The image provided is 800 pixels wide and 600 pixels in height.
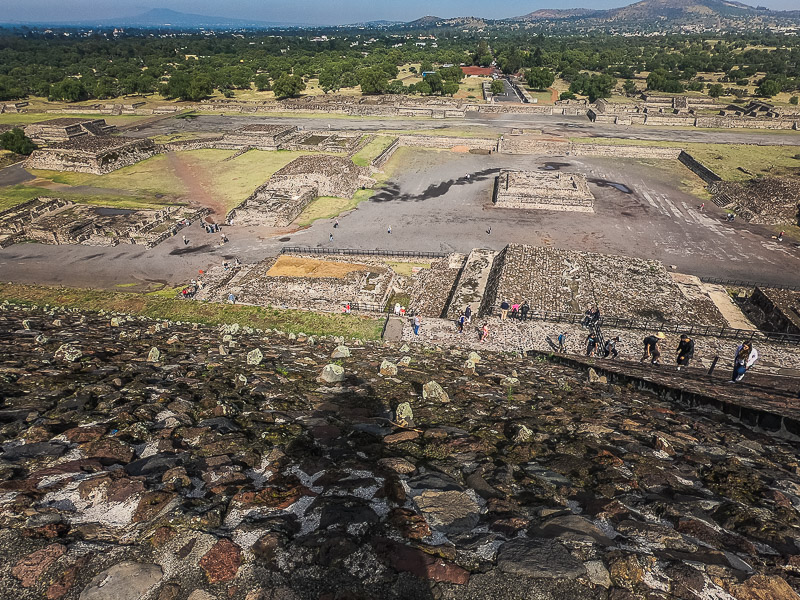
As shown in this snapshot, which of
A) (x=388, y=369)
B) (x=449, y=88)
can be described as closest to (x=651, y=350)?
(x=388, y=369)

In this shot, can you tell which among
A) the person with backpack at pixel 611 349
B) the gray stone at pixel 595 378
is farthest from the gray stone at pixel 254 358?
the person with backpack at pixel 611 349

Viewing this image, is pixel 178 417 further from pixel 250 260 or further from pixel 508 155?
pixel 508 155

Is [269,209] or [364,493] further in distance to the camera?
[269,209]

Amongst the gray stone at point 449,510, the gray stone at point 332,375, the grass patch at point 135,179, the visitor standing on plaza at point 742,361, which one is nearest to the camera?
the gray stone at point 449,510

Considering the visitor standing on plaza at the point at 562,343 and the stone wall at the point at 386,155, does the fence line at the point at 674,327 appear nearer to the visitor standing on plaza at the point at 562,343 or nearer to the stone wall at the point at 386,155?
the visitor standing on plaza at the point at 562,343

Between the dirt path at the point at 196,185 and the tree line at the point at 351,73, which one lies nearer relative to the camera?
the dirt path at the point at 196,185

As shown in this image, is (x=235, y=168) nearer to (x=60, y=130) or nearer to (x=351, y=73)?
(x=60, y=130)

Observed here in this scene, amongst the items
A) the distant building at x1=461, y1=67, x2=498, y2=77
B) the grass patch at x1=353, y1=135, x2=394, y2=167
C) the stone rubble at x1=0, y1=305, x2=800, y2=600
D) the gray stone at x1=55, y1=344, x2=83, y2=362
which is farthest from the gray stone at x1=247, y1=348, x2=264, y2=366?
the distant building at x1=461, y1=67, x2=498, y2=77

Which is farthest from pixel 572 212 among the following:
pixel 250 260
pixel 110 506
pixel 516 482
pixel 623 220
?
pixel 110 506
